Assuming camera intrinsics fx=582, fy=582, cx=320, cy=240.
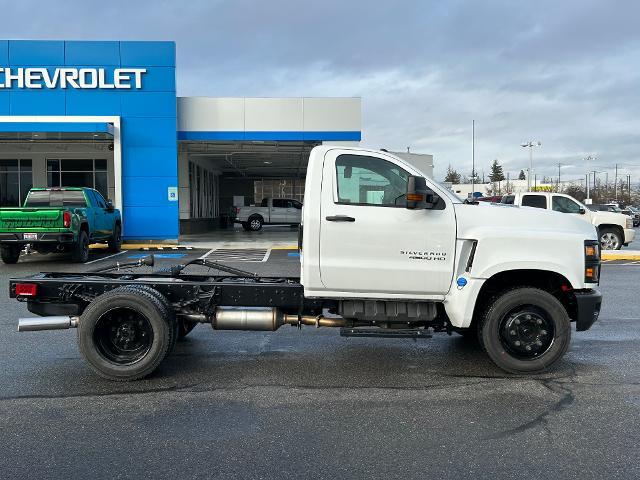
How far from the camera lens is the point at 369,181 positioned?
18.4 feet

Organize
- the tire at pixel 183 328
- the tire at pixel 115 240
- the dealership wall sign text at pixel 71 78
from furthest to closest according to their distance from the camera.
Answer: the dealership wall sign text at pixel 71 78, the tire at pixel 115 240, the tire at pixel 183 328

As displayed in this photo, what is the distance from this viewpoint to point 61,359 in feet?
20.0

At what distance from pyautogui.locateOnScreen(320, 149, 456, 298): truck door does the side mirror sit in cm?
14

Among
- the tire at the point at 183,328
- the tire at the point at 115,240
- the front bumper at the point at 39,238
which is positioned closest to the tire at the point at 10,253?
the front bumper at the point at 39,238

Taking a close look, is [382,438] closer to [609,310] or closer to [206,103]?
[609,310]

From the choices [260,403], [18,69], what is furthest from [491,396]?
A: [18,69]

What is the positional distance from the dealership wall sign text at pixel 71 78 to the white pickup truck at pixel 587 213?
546 inches

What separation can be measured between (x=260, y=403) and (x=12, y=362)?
2.86 meters

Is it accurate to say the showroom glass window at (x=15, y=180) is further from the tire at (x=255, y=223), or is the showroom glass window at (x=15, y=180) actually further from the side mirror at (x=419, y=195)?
the side mirror at (x=419, y=195)

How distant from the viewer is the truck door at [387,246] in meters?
5.43

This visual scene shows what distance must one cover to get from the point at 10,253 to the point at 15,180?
13112mm

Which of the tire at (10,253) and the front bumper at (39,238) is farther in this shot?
the tire at (10,253)

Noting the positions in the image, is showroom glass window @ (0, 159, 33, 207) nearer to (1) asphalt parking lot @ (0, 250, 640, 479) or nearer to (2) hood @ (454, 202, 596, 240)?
(1) asphalt parking lot @ (0, 250, 640, 479)

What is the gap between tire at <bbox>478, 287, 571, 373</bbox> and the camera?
545 centimetres
